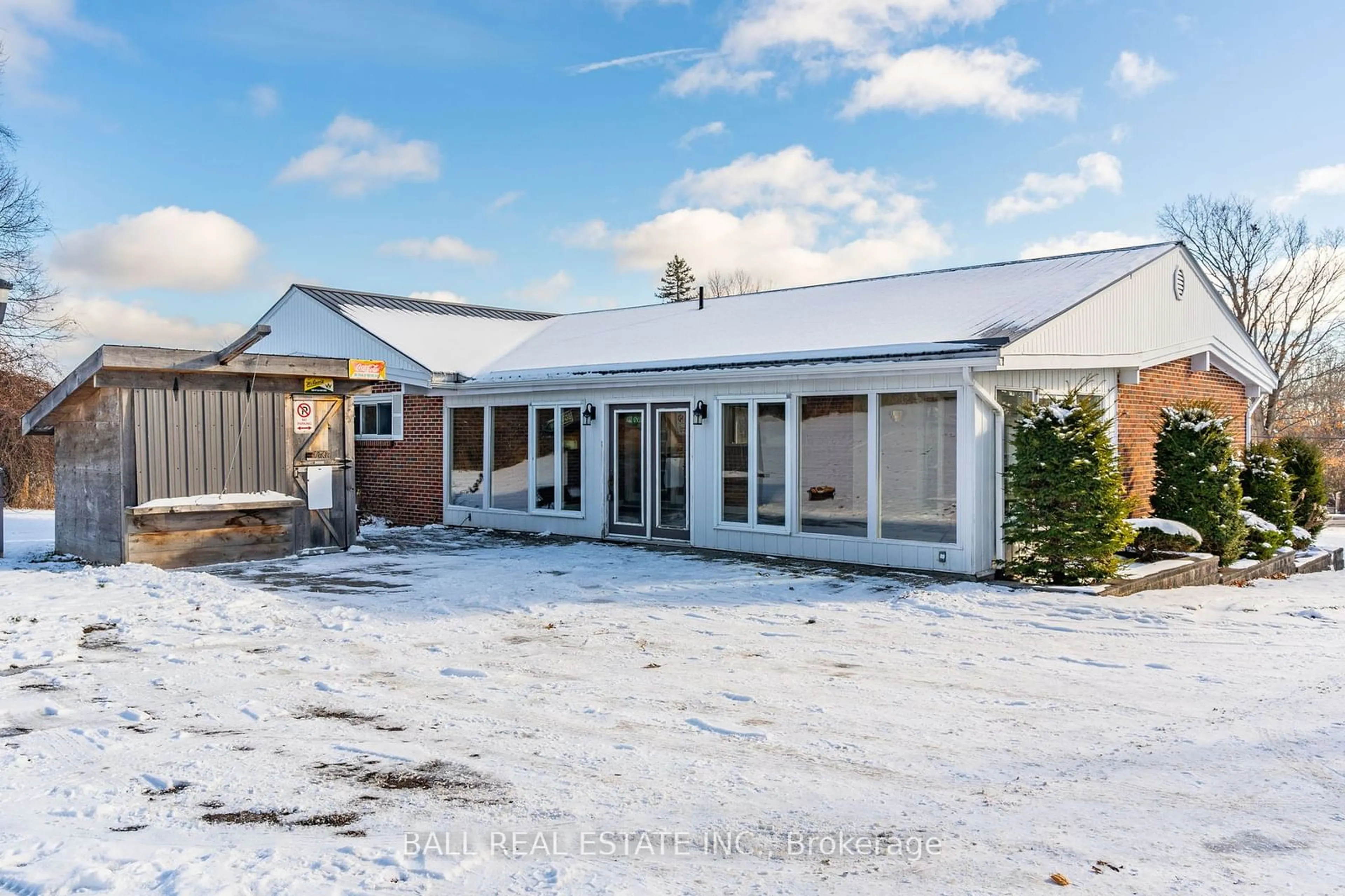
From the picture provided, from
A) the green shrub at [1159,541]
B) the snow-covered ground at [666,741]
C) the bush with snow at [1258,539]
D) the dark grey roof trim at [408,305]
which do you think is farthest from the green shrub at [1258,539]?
the dark grey roof trim at [408,305]

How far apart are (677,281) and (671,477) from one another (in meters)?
44.8

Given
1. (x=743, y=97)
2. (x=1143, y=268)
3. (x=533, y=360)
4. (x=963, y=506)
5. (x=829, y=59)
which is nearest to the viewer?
(x=963, y=506)

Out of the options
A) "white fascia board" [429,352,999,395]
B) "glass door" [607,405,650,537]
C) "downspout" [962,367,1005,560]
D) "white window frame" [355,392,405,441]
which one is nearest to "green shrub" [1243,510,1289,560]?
"downspout" [962,367,1005,560]

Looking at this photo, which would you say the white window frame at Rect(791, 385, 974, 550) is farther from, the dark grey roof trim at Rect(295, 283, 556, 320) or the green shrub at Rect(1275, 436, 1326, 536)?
the dark grey roof trim at Rect(295, 283, 556, 320)

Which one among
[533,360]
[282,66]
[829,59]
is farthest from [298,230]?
[829,59]

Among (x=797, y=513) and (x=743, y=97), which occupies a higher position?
(x=743, y=97)

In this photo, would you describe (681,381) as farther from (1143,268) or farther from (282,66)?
(282,66)

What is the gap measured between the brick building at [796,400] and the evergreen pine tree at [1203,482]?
0.65 m

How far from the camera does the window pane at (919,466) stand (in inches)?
408

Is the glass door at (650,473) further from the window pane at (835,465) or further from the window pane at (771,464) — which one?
the window pane at (835,465)

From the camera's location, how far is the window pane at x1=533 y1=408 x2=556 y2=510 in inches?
567

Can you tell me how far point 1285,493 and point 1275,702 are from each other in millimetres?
9482

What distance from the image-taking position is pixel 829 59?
16.7 meters

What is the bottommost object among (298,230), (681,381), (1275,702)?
(1275,702)
